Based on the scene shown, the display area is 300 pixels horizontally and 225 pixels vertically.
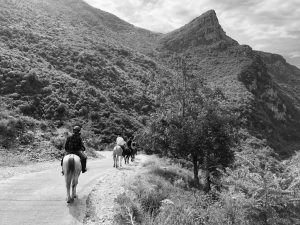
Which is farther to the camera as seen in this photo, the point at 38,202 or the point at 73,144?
the point at 73,144

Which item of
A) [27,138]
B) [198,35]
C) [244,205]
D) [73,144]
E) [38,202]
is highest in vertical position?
[198,35]

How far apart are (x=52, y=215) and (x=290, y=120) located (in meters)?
167

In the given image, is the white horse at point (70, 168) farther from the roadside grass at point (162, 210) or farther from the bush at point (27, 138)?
the bush at point (27, 138)

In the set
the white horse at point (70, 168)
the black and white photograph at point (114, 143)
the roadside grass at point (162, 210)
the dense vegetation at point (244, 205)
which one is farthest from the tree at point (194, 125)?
the white horse at point (70, 168)

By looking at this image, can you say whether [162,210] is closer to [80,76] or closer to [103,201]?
[103,201]

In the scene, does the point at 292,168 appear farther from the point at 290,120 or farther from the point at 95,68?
the point at 290,120

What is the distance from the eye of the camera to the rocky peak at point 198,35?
516 feet

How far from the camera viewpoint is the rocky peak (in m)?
157

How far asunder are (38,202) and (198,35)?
6463 inches

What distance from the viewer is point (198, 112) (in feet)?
72.1

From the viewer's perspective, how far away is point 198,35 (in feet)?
547

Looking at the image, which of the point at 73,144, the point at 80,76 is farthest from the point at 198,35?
the point at 73,144

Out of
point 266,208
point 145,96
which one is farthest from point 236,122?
point 145,96

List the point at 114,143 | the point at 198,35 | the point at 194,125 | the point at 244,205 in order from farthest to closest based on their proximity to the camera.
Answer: the point at 198,35 → the point at 114,143 → the point at 194,125 → the point at 244,205
